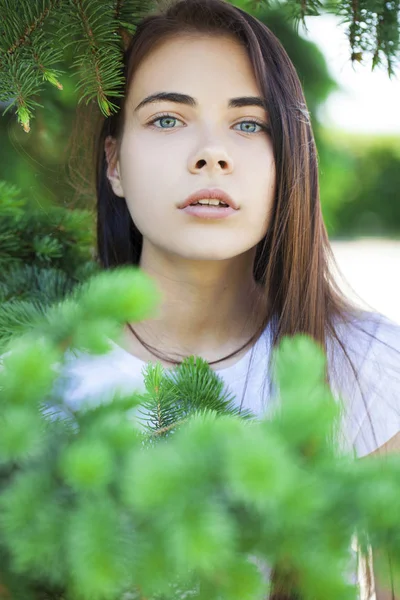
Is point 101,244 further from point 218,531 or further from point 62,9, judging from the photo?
point 218,531

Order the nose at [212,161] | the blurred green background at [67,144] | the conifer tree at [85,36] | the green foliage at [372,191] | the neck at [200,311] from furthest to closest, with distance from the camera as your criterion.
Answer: the green foliage at [372,191], the blurred green background at [67,144], the neck at [200,311], the nose at [212,161], the conifer tree at [85,36]

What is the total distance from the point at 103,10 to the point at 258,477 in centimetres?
86

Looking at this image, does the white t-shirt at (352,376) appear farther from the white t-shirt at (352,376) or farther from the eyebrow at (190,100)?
the eyebrow at (190,100)

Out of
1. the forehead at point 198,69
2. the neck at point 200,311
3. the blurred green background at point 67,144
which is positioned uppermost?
the blurred green background at point 67,144

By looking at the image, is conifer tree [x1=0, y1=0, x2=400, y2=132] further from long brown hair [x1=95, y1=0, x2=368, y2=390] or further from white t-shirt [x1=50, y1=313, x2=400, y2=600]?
white t-shirt [x1=50, y1=313, x2=400, y2=600]

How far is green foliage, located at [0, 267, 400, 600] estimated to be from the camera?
0.37 metres

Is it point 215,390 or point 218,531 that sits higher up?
point 215,390

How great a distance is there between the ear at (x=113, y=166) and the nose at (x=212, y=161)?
13.2 inches

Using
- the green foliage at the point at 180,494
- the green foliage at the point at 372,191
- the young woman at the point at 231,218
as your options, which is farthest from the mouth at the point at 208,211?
the green foliage at the point at 372,191

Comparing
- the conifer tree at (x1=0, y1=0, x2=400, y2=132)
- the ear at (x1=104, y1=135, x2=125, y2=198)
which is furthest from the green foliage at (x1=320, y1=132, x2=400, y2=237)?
the conifer tree at (x1=0, y1=0, x2=400, y2=132)

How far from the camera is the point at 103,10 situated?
3.34 feet

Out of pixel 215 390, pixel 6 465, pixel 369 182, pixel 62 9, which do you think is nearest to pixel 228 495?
pixel 6 465

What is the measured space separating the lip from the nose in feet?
0.11

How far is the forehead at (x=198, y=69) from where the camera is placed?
4.24 ft
